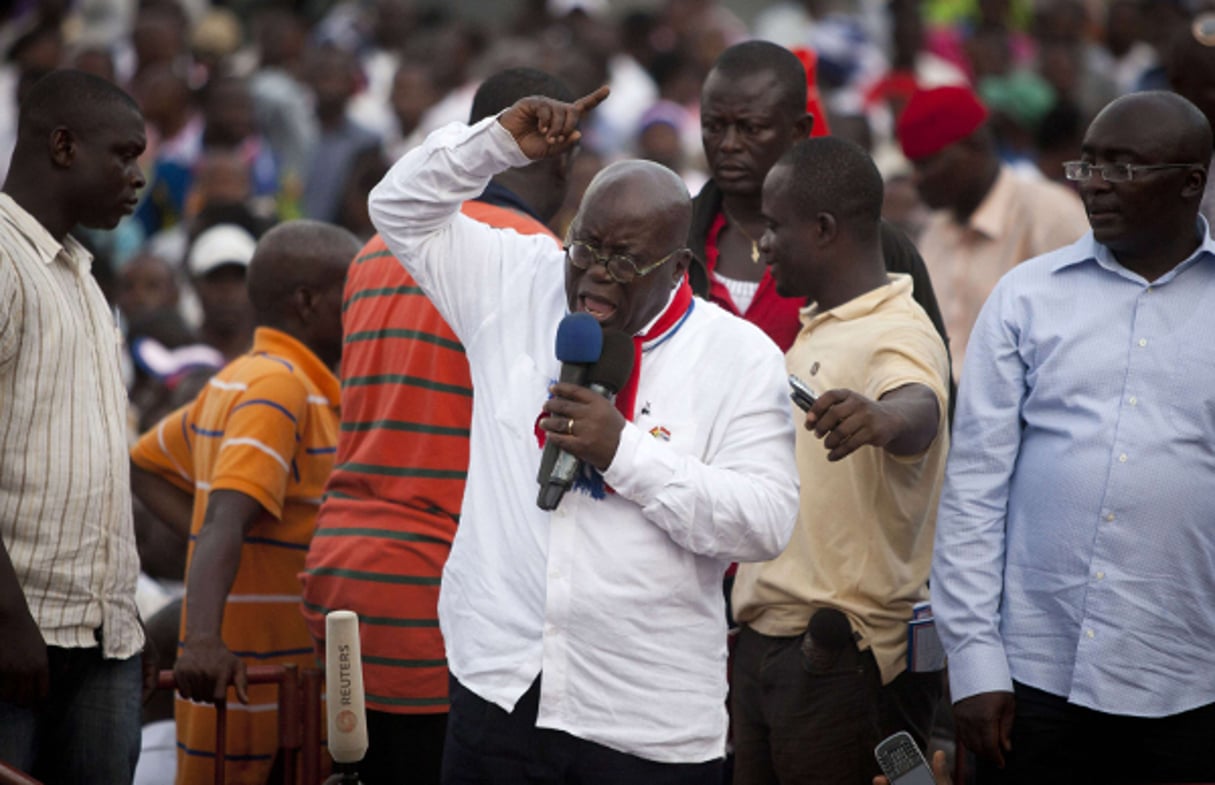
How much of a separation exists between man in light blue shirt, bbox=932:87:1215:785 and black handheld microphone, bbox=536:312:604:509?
1.28 m

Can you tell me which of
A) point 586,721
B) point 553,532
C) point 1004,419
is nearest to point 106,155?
point 553,532

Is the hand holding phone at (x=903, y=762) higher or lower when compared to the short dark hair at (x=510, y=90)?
lower

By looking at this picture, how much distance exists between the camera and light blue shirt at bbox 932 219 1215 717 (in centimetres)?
409

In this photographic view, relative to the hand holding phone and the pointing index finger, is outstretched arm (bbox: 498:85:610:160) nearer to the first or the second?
the pointing index finger

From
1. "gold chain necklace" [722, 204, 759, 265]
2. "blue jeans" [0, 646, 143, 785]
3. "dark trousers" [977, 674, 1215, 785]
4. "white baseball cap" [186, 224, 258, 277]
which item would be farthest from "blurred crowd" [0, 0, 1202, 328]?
"dark trousers" [977, 674, 1215, 785]

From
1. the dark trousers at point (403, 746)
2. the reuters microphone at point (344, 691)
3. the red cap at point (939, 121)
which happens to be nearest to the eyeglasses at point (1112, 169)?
the reuters microphone at point (344, 691)

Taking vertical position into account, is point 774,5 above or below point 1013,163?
above

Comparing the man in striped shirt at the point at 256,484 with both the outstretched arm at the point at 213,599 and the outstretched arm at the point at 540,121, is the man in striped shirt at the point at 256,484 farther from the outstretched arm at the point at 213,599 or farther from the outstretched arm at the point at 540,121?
the outstretched arm at the point at 540,121

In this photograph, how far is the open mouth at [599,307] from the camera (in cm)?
377

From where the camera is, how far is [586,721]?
12.0ft

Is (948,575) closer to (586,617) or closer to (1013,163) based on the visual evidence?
(586,617)

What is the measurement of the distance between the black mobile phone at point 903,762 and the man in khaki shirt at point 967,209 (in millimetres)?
3123

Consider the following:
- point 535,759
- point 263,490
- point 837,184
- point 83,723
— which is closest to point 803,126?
point 837,184

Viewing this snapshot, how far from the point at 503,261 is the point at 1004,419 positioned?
140 cm
